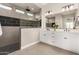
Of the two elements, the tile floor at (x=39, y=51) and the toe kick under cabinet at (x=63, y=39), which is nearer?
the tile floor at (x=39, y=51)

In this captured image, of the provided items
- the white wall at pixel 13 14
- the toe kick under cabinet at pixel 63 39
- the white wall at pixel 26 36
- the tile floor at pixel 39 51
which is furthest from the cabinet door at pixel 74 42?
the white wall at pixel 13 14

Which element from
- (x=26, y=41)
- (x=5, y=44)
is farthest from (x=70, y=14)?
(x=5, y=44)

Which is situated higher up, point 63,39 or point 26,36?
point 26,36

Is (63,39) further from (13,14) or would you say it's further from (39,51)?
(13,14)

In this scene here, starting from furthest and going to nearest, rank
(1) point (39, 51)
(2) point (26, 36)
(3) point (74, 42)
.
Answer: (2) point (26, 36)
(3) point (74, 42)
(1) point (39, 51)

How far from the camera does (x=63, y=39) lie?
108 inches

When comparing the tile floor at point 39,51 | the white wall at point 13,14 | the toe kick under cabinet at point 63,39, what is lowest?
the tile floor at point 39,51

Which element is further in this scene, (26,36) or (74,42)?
(26,36)

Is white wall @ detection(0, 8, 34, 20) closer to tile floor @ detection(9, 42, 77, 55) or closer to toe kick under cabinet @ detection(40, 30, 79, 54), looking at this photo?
toe kick under cabinet @ detection(40, 30, 79, 54)

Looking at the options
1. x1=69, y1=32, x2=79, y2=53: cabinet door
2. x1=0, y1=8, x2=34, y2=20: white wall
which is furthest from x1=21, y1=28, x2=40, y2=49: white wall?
x1=69, y1=32, x2=79, y2=53: cabinet door

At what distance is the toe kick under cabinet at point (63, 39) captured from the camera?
92.0 inches

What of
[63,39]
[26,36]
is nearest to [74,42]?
[63,39]

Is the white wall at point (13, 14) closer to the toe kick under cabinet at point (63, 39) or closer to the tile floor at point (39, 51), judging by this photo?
the toe kick under cabinet at point (63, 39)
